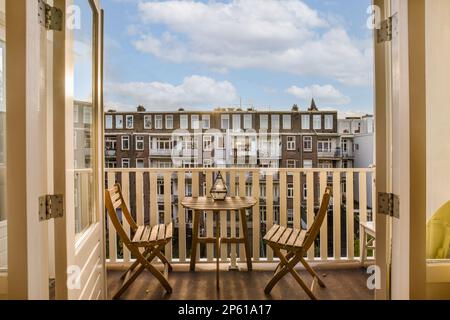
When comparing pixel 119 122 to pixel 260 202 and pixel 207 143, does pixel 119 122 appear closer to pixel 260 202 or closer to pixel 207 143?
pixel 207 143

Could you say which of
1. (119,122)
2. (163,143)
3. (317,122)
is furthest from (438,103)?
(119,122)

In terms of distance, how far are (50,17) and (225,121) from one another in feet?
→ 7.97

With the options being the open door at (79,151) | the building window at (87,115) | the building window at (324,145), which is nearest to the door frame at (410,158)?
the open door at (79,151)

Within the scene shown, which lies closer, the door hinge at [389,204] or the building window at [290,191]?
the door hinge at [389,204]

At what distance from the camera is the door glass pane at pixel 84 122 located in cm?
150

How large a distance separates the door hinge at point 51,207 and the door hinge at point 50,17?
2.17ft

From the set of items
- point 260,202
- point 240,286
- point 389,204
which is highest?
point 389,204

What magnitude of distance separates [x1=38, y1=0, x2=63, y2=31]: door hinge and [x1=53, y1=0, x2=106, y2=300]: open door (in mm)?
28

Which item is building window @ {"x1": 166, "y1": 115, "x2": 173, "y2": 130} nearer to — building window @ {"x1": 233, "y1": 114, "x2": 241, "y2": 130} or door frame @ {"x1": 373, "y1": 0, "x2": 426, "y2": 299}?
building window @ {"x1": 233, "y1": 114, "x2": 241, "y2": 130}

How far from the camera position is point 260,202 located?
3.09m

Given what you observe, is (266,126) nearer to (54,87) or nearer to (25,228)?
(54,87)

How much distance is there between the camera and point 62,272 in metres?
1.18

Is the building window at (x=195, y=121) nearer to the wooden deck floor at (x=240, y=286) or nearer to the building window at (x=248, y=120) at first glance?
the building window at (x=248, y=120)
